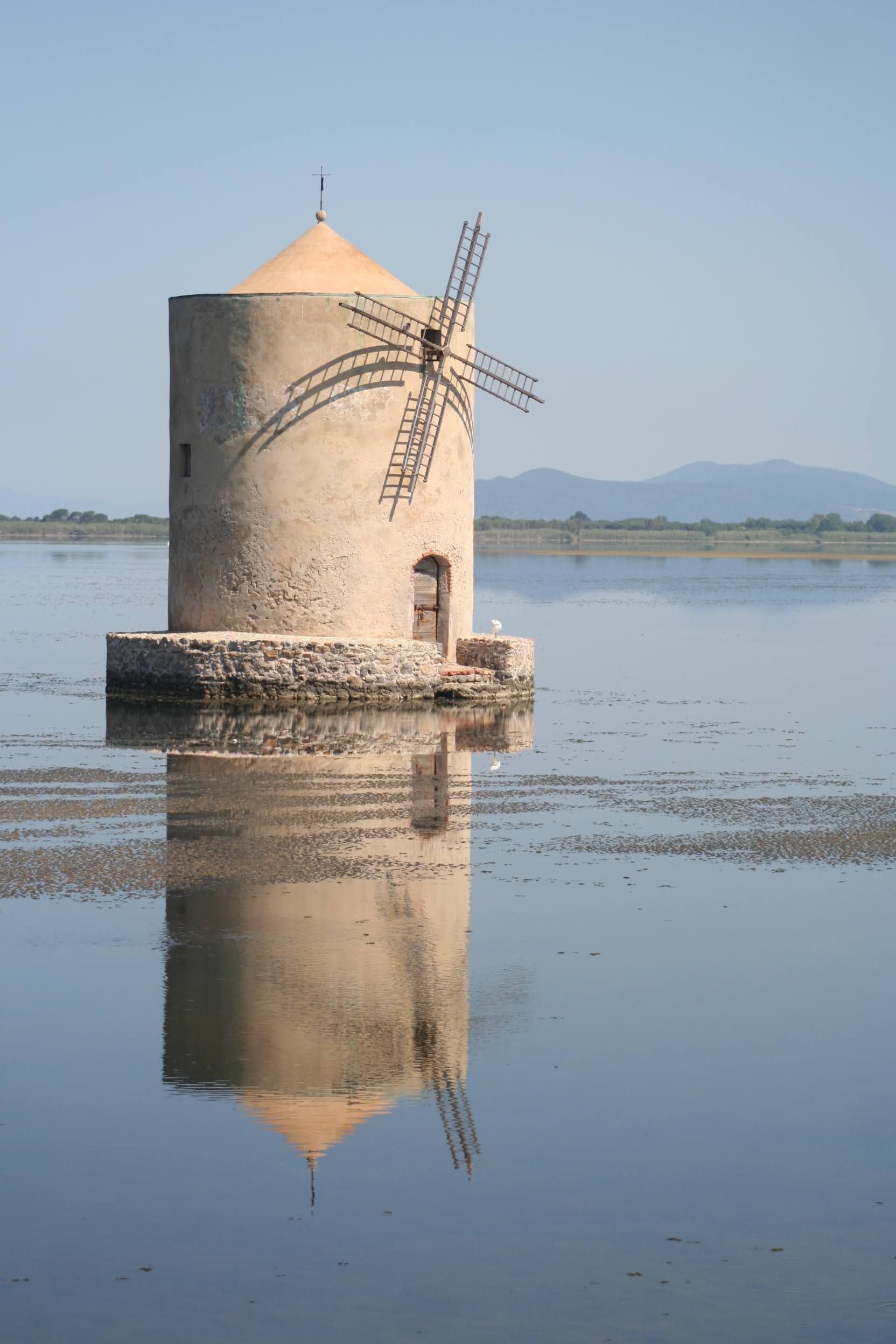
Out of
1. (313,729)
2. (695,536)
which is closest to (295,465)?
(313,729)

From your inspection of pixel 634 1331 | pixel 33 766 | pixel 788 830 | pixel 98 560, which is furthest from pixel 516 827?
pixel 98 560

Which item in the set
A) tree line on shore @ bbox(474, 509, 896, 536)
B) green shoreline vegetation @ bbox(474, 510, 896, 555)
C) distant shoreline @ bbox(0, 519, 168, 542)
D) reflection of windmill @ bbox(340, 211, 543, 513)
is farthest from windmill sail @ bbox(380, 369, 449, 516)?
tree line on shore @ bbox(474, 509, 896, 536)

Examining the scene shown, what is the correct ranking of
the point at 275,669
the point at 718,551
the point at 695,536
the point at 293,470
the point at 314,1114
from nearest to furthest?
the point at 314,1114
the point at 275,669
the point at 293,470
the point at 718,551
the point at 695,536

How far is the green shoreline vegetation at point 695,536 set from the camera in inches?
5581

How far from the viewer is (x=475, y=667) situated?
73.5 ft

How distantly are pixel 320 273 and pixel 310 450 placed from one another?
7.44ft

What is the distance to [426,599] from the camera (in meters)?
22.3

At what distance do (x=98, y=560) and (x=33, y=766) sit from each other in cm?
7678

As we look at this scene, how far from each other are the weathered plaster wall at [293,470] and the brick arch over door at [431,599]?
1.90 ft

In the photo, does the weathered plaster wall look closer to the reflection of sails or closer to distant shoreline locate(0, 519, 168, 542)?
the reflection of sails

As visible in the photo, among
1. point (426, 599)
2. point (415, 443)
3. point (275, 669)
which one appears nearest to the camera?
point (275, 669)

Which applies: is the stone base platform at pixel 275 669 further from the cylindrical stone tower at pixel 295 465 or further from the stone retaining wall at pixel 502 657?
the stone retaining wall at pixel 502 657

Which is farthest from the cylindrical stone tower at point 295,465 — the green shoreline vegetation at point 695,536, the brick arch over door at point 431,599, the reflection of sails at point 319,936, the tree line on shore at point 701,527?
the tree line on shore at point 701,527

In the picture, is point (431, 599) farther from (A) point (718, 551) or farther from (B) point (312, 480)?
(A) point (718, 551)
